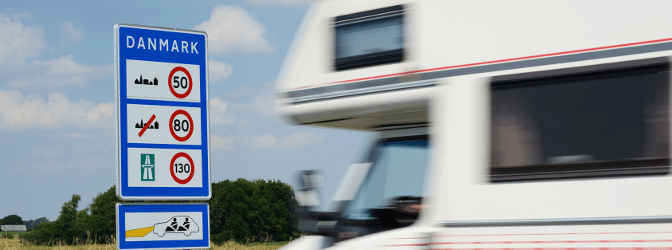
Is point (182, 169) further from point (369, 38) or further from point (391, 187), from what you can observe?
point (369, 38)

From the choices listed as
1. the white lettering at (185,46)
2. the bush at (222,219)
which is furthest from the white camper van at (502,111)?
the bush at (222,219)

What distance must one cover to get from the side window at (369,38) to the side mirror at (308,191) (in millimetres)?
672

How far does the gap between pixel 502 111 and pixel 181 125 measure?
163 inches

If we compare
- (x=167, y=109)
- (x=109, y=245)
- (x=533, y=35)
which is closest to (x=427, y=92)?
(x=533, y=35)

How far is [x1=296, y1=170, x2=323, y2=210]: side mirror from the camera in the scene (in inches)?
160

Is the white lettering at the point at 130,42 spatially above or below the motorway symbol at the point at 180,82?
above


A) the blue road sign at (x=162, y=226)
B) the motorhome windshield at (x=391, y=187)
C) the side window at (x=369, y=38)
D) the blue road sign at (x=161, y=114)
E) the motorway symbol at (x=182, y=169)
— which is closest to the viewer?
the side window at (x=369, y=38)

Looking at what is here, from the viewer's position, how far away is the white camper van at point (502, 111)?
3314 mm

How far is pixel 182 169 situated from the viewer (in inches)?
281

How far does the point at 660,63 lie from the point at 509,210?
0.94 metres

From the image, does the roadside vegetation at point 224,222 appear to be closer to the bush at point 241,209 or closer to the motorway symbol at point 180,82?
the bush at point 241,209

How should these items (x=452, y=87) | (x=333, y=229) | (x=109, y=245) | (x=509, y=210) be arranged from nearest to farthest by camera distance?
(x=509, y=210) < (x=452, y=87) < (x=333, y=229) < (x=109, y=245)

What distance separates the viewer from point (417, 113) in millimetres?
4184

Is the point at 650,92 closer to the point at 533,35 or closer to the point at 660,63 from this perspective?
the point at 660,63
